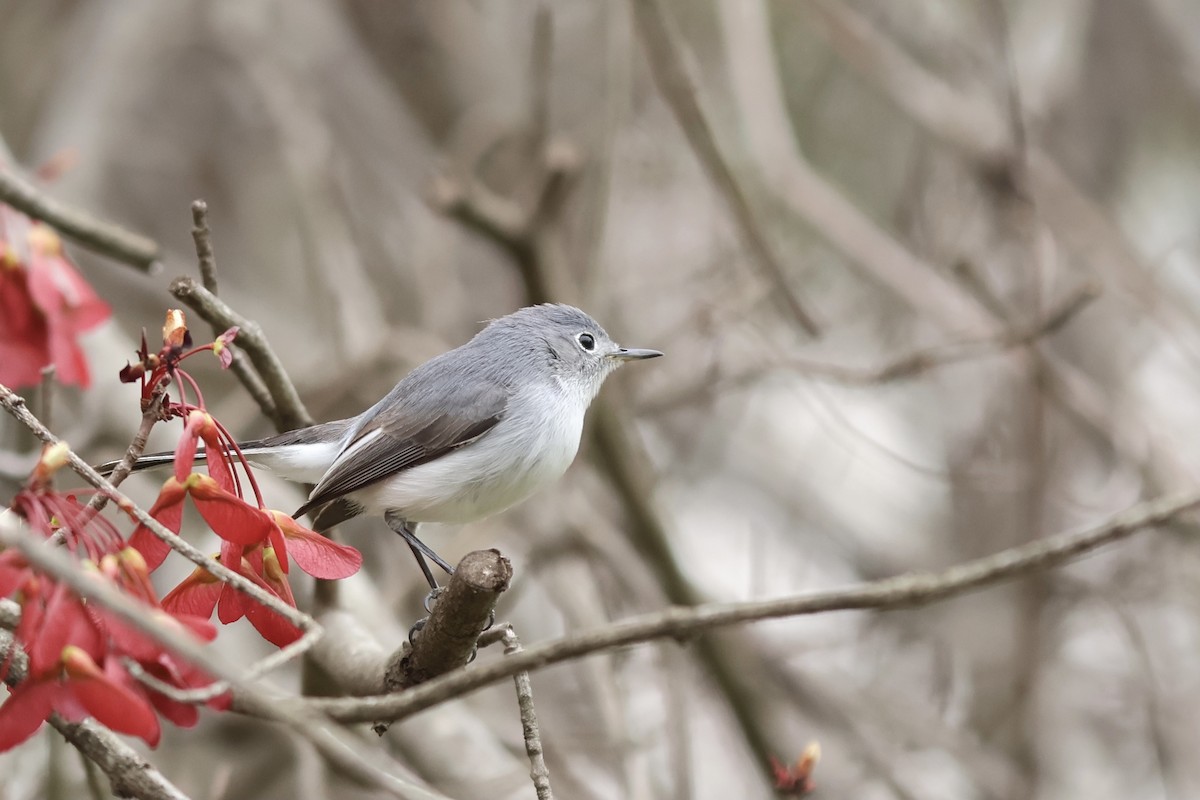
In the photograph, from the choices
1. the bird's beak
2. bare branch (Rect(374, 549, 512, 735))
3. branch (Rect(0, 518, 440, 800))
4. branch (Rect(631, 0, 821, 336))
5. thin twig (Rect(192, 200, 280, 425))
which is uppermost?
branch (Rect(631, 0, 821, 336))

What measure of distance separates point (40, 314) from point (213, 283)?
36.9 inches

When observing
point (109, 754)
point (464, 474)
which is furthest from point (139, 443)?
point (464, 474)

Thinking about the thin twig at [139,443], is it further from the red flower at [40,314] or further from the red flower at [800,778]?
the red flower at [800,778]

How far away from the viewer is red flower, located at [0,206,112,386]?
1.34 metres

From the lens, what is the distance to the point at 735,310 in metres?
4.05

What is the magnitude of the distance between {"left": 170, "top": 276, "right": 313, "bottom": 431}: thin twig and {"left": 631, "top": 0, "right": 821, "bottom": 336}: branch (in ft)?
4.98

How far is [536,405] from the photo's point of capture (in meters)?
3.01

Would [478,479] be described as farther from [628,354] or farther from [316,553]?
[316,553]

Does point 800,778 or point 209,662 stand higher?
point 800,778

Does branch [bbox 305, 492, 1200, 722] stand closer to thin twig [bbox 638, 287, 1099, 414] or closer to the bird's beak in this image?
thin twig [bbox 638, 287, 1099, 414]

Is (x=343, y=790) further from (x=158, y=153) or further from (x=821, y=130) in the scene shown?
(x=821, y=130)

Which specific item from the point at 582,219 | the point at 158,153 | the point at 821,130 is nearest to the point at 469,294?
the point at 582,219

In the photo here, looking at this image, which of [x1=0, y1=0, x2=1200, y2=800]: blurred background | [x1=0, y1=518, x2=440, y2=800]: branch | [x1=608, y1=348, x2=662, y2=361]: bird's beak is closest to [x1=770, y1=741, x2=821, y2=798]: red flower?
[x1=0, y1=518, x2=440, y2=800]: branch

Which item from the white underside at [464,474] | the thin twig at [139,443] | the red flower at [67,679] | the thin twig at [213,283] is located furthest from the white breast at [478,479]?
the red flower at [67,679]
